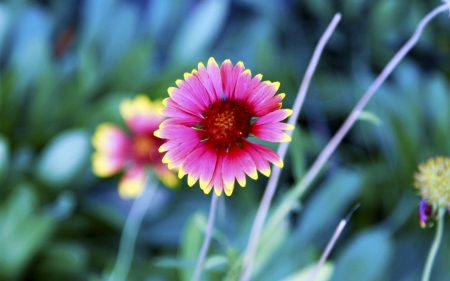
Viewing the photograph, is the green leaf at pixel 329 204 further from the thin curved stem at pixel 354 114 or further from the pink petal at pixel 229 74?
the pink petal at pixel 229 74

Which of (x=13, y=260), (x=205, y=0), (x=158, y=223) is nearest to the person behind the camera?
(x=13, y=260)

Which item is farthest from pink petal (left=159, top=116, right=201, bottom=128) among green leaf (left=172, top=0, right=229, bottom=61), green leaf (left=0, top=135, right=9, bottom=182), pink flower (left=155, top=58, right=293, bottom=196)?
green leaf (left=172, top=0, right=229, bottom=61)

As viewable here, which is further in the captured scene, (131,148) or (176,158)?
(131,148)

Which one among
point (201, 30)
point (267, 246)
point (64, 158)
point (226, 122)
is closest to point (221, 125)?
point (226, 122)

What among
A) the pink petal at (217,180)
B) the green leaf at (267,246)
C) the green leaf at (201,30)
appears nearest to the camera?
the pink petal at (217,180)

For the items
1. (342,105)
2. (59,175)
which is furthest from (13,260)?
(342,105)

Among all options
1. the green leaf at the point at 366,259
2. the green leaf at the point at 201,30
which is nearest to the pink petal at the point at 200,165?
the green leaf at the point at 366,259

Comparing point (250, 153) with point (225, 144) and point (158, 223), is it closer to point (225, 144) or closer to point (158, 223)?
point (225, 144)

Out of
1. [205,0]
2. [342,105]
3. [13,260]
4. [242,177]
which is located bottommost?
[242,177]
